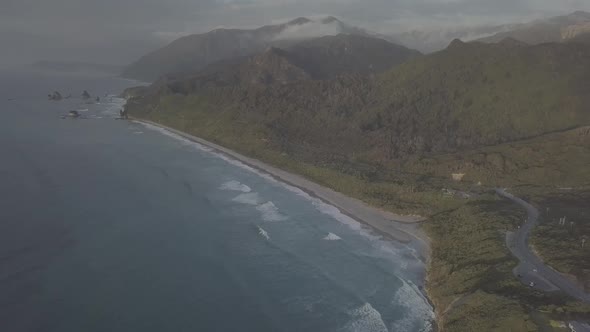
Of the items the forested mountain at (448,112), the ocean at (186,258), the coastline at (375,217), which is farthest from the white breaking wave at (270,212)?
the forested mountain at (448,112)

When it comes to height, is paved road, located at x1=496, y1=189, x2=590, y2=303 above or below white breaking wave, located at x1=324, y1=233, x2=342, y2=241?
above

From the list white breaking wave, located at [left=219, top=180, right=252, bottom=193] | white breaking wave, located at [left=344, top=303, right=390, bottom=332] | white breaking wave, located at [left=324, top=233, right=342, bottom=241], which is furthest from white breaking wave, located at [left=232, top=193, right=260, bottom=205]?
white breaking wave, located at [left=344, top=303, right=390, bottom=332]

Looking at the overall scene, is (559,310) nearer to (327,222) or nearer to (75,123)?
(327,222)

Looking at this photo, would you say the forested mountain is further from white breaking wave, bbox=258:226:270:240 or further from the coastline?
white breaking wave, bbox=258:226:270:240

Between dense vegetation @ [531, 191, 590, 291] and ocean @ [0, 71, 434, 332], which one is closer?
ocean @ [0, 71, 434, 332]

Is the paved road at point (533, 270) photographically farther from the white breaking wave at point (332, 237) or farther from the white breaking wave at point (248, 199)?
the white breaking wave at point (248, 199)

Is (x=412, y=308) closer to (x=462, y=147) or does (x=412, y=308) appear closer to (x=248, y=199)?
(x=248, y=199)
